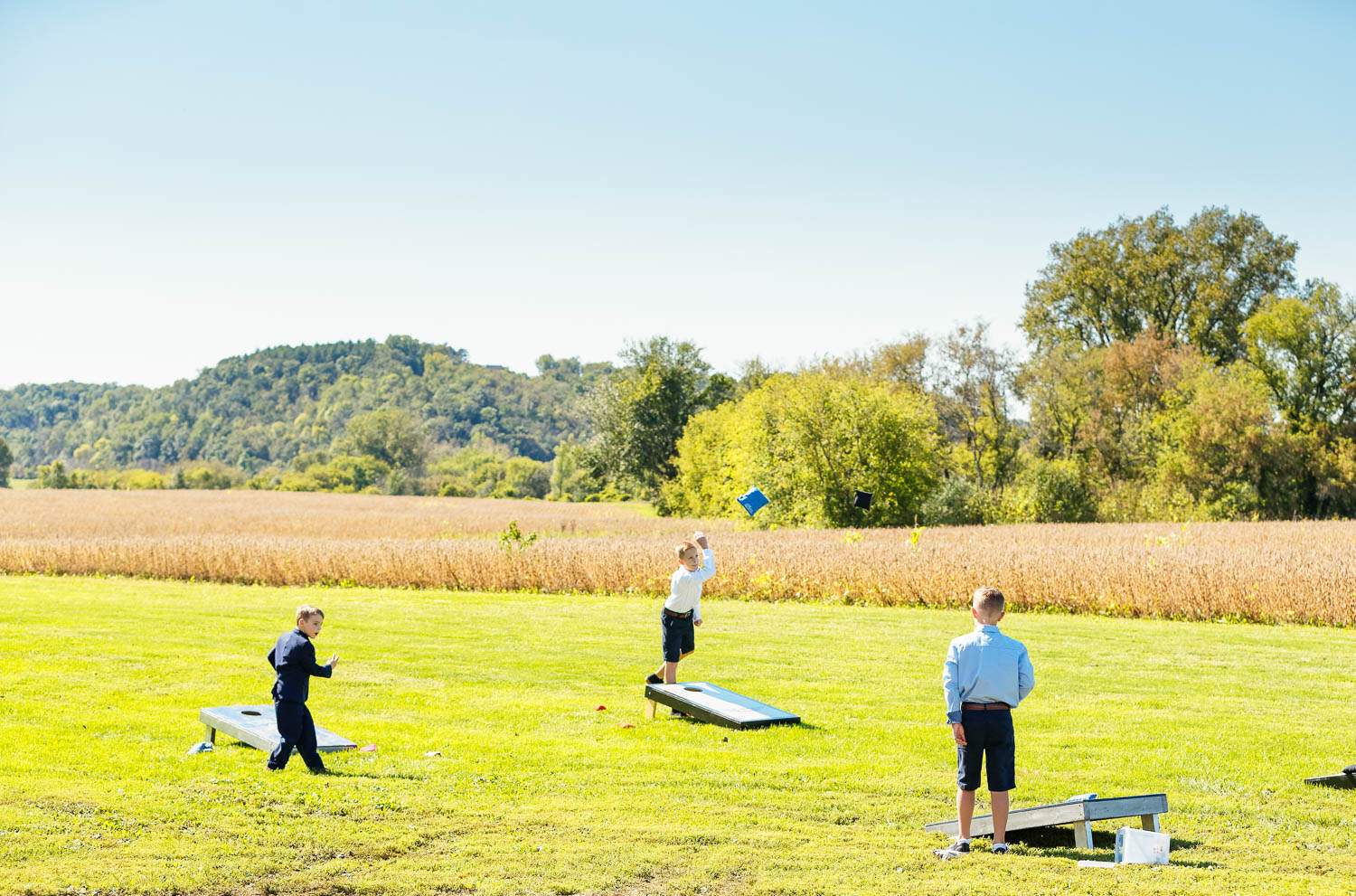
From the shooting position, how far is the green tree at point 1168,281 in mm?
63625

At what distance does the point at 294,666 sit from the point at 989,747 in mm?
5081

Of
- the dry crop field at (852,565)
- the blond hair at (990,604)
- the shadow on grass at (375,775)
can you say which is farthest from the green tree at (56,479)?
the blond hair at (990,604)

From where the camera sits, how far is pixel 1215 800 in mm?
9148

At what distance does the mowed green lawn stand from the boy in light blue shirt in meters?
0.44

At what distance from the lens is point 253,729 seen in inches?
390

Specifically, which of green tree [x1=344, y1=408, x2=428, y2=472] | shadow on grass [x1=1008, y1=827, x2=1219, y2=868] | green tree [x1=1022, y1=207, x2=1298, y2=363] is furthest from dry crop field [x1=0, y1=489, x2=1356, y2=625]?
green tree [x1=344, y1=408, x2=428, y2=472]

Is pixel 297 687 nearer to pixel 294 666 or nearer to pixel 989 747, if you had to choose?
pixel 294 666

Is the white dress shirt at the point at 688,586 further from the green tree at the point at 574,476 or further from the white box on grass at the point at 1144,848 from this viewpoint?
the green tree at the point at 574,476

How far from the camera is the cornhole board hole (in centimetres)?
929

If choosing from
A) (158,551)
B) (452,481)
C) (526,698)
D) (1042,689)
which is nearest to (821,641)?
(1042,689)

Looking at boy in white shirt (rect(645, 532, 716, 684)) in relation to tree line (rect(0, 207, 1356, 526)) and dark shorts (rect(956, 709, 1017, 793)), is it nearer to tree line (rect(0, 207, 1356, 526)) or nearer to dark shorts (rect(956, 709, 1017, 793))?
dark shorts (rect(956, 709, 1017, 793))

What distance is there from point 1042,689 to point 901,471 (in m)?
32.3

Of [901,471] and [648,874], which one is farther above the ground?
[901,471]

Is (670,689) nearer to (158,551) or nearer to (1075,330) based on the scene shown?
(158,551)
